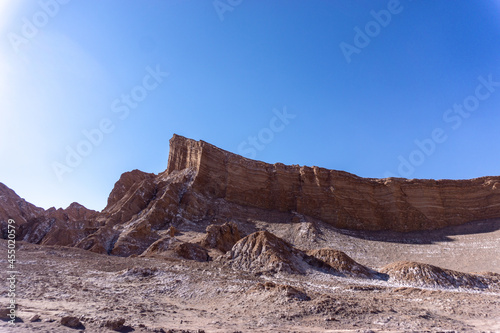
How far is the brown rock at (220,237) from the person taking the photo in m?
35.8

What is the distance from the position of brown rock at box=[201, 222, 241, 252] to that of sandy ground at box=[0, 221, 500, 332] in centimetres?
928

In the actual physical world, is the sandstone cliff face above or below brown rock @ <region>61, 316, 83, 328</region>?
above

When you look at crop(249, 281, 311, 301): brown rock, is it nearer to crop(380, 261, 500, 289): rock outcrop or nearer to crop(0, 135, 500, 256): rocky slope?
crop(380, 261, 500, 289): rock outcrop

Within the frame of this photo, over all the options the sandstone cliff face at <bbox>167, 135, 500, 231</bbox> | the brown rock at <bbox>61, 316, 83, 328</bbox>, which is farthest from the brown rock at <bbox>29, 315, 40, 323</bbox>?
the sandstone cliff face at <bbox>167, 135, 500, 231</bbox>

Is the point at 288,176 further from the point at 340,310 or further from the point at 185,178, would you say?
the point at 340,310

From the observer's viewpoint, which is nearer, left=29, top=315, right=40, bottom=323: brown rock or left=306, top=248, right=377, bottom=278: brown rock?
left=29, top=315, right=40, bottom=323: brown rock

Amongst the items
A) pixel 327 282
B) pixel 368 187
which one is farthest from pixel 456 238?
pixel 327 282

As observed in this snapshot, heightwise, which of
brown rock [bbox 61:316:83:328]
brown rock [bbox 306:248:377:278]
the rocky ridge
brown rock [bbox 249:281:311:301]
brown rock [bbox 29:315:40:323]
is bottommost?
brown rock [bbox 29:315:40:323]

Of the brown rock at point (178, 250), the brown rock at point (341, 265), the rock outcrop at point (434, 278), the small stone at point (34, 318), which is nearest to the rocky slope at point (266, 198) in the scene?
the brown rock at point (178, 250)

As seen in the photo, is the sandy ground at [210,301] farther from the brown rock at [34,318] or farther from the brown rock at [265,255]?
the brown rock at [265,255]

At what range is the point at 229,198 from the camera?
206 ft

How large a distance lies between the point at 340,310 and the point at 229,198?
4980cm

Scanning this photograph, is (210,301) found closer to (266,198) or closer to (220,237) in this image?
(220,237)

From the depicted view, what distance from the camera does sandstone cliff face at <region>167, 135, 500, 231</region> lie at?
212 feet
